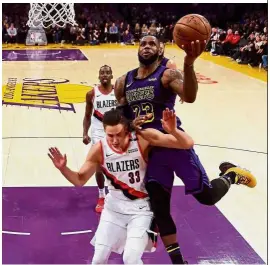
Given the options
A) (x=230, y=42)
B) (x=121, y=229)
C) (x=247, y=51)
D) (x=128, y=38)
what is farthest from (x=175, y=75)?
(x=128, y=38)

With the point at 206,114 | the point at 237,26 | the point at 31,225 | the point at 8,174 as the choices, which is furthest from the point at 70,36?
the point at 31,225

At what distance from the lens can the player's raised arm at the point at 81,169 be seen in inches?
137

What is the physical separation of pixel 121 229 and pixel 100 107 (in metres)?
2.08

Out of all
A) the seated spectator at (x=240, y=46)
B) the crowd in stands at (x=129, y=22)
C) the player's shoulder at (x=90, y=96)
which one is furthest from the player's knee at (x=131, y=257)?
the crowd in stands at (x=129, y=22)

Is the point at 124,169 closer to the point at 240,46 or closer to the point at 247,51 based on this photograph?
the point at 247,51


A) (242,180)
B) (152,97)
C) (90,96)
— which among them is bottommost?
(242,180)

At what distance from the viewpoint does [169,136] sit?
3.60 m

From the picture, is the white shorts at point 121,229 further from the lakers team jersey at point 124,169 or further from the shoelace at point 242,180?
the shoelace at point 242,180

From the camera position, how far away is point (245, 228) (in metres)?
4.98

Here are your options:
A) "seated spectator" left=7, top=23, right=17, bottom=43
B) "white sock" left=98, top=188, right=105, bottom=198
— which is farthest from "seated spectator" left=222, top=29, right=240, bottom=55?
"white sock" left=98, top=188, right=105, bottom=198

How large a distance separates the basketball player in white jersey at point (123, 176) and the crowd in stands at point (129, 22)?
16780 mm

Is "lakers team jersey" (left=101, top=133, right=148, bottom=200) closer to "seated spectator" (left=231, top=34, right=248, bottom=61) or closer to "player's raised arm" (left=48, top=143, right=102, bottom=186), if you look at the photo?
"player's raised arm" (left=48, top=143, right=102, bottom=186)

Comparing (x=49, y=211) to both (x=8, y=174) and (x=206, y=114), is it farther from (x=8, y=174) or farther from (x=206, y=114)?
(x=206, y=114)

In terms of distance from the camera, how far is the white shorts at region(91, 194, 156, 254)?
3535mm
